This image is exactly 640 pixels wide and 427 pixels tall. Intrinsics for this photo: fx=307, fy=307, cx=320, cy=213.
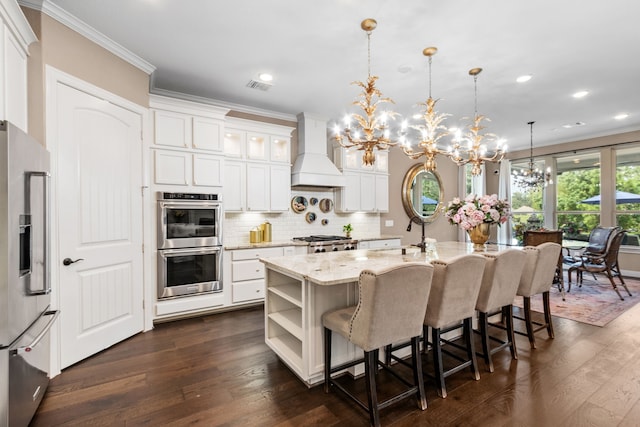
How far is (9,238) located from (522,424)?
10.3 feet

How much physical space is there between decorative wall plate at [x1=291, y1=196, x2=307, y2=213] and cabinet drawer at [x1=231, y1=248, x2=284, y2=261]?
0.99 m

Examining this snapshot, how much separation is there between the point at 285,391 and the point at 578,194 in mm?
7670

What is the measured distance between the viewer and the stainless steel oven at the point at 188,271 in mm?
3609

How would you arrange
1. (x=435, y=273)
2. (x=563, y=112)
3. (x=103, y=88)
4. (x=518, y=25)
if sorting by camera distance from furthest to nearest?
(x=563, y=112)
(x=103, y=88)
(x=518, y=25)
(x=435, y=273)

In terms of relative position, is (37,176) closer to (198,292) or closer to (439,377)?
(198,292)

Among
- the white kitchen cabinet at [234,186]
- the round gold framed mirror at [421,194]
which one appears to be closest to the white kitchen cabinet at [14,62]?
the white kitchen cabinet at [234,186]

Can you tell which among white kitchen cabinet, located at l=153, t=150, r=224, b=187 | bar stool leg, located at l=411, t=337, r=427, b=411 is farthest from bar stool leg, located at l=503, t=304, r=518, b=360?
white kitchen cabinet, located at l=153, t=150, r=224, b=187

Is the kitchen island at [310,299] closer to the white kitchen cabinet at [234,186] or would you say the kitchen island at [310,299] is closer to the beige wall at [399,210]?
the white kitchen cabinet at [234,186]

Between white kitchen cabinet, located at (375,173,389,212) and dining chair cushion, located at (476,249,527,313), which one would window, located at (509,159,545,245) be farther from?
dining chair cushion, located at (476,249,527,313)

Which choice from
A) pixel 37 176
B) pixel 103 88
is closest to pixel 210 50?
pixel 103 88

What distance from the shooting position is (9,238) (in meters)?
1.62

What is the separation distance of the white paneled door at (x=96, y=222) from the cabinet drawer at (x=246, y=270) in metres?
1.11

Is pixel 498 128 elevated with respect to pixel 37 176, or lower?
elevated

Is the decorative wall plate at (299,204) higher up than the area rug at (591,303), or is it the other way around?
the decorative wall plate at (299,204)
